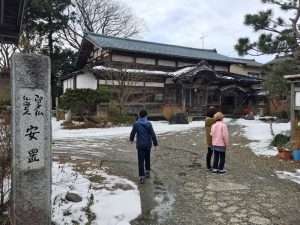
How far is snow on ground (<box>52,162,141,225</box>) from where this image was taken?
4.76 meters

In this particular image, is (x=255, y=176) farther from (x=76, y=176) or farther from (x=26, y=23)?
(x=26, y=23)

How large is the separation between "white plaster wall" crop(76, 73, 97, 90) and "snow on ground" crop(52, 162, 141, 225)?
16.4 metres

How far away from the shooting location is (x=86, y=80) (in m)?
23.6

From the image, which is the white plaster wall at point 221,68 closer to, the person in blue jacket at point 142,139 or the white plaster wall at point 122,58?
the white plaster wall at point 122,58

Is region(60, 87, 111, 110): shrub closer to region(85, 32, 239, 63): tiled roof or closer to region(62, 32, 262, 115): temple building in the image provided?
region(62, 32, 262, 115): temple building

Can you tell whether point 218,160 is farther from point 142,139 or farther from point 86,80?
point 86,80

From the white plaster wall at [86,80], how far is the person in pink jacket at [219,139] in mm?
16382

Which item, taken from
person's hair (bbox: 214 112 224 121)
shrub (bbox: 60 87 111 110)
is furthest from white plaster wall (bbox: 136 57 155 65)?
person's hair (bbox: 214 112 224 121)

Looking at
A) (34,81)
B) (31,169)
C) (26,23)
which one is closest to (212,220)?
(31,169)

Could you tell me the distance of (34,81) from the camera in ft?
13.3

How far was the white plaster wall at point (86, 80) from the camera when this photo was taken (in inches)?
918

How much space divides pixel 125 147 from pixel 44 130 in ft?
26.1

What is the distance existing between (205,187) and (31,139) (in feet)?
13.1

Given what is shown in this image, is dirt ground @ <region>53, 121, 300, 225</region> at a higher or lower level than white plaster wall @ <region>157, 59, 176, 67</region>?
lower
